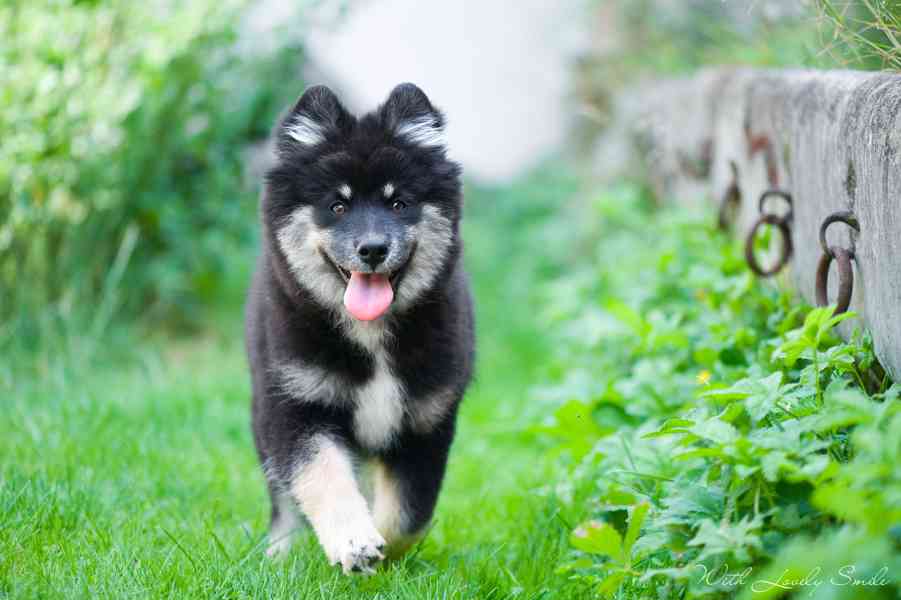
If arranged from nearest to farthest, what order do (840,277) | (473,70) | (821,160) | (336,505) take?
1. (840,277)
2. (336,505)
3. (821,160)
4. (473,70)

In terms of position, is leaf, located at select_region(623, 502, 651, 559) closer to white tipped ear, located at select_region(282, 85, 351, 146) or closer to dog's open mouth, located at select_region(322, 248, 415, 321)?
dog's open mouth, located at select_region(322, 248, 415, 321)

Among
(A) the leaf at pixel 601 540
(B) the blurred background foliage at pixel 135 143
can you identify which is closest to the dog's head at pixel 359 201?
(A) the leaf at pixel 601 540

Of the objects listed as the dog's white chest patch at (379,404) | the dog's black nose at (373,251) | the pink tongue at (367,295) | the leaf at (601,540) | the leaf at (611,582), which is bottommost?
the leaf at (611,582)

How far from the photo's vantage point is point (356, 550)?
3074 mm

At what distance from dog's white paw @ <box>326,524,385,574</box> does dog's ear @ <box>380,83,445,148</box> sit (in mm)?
1470

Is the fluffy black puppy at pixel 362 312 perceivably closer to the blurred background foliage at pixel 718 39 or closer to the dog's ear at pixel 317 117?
the dog's ear at pixel 317 117

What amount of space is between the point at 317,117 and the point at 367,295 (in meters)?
0.71

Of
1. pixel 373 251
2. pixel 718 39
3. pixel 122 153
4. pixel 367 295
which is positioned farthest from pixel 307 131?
pixel 718 39

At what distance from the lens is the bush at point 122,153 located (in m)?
5.70

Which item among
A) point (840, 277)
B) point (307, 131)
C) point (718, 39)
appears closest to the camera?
point (840, 277)

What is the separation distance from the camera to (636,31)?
10016mm

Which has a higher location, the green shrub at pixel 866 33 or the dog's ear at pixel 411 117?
the green shrub at pixel 866 33

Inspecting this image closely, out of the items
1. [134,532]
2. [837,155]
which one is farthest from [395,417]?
[837,155]

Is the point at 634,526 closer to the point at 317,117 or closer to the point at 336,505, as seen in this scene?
the point at 336,505
